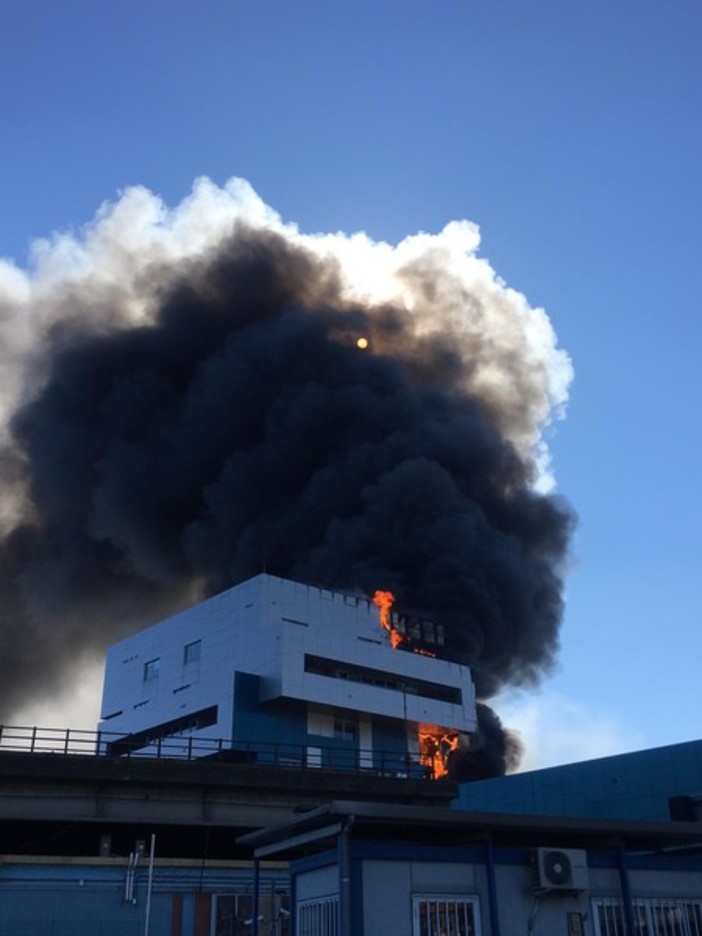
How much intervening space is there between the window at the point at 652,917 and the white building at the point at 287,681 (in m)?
41.8

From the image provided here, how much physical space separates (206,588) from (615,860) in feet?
233

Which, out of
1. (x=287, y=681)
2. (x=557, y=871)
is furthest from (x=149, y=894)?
(x=287, y=681)

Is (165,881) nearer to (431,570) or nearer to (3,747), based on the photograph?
(3,747)

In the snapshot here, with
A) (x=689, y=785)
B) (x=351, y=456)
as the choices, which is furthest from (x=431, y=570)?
(x=689, y=785)

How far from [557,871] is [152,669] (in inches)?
2166

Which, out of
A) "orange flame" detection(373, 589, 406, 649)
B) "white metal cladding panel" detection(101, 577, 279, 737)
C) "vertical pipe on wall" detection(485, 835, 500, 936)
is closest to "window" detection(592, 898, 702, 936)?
"vertical pipe on wall" detection(485, 835, 500, 936)

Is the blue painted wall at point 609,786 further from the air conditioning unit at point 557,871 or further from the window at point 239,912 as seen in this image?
the air conditioning unit at point 557,871

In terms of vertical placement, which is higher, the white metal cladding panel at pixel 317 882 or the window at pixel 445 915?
the white metal cladding panel at pixel 317 882

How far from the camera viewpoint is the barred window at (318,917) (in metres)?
16.9

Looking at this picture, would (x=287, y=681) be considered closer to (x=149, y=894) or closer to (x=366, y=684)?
(x=366, y=684)

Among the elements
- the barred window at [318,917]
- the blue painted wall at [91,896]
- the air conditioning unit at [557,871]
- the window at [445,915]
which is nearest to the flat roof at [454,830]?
the air conditioning unit at [557,871]

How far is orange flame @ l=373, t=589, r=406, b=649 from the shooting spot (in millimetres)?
71000

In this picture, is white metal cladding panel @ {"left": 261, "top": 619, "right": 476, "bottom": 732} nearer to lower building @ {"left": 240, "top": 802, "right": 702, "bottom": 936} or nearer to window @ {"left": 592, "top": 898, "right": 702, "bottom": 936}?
lower building @ {"left": 240, "top": 802, "right": 702, "bottom": 936}

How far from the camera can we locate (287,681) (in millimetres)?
62375
